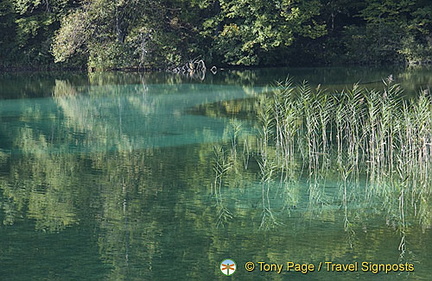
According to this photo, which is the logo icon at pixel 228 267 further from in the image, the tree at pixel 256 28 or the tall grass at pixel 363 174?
the tree at pixel 256 28

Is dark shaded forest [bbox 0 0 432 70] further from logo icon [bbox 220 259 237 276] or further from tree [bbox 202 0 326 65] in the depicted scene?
logo icon [bbox 220 259 237 276]

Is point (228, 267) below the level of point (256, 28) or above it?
below

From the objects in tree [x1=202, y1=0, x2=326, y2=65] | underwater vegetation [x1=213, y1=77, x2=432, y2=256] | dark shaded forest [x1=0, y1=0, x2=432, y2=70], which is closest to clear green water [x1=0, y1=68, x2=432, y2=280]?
underwater vegetation [x1=213, y1=77, x2=432, y2=256]

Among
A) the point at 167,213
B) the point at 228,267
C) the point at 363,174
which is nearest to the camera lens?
the point at 228,267

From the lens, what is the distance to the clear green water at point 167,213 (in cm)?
673

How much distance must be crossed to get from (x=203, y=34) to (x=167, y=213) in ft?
71.7

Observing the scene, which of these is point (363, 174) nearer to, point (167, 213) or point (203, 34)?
point (167, 213)

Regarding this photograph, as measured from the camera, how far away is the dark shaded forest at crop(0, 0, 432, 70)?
2838cm

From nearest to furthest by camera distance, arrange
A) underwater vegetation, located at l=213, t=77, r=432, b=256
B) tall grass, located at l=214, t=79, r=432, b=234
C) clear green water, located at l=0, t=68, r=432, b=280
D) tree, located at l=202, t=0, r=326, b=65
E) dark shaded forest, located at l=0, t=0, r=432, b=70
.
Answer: clear green water, located at l=0, t=68, r=432, b=280 → underwater vegetation, located at l=213, t=77, r=432, b=256 → tall grass, located at l=214, t=79, r=432, b=234 → dark shaded forest, located at l=0, t=0, r=432, b=70 → tree, located at l=202, t=0, r=326, b=65

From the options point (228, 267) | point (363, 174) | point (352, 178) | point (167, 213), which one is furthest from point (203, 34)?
point (228, 267)

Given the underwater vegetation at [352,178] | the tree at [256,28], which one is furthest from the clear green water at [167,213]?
the tree at [256,28]

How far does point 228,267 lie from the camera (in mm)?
6598

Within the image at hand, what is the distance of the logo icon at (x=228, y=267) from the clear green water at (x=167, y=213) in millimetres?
67

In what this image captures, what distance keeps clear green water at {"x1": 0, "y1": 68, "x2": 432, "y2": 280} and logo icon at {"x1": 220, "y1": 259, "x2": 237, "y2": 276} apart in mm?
67
